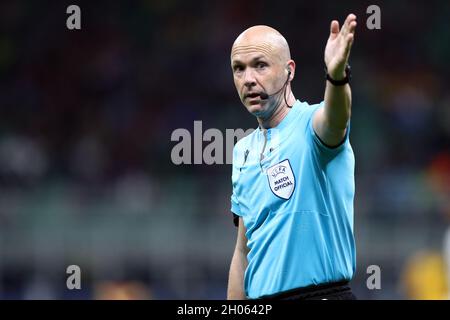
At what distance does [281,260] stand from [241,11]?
13494 millimetres

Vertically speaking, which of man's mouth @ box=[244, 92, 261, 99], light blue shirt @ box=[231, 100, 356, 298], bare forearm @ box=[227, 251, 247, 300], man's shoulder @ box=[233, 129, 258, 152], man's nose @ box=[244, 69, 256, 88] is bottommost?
bare forearm @ box=[227, 251, 247, 300]

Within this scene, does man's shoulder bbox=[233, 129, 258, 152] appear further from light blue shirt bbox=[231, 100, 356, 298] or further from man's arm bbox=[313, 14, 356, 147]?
man's arm bbox=[313, 14, 356, 147]

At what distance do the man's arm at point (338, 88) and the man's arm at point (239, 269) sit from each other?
1004mm

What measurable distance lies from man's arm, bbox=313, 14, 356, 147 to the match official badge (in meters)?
0.35

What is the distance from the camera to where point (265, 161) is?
4.97 m

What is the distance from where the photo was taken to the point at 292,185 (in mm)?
4734

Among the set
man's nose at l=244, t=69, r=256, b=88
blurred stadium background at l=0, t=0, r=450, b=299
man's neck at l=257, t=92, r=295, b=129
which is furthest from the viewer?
blurred stadium background at l=0, t=0, r=450, b=299

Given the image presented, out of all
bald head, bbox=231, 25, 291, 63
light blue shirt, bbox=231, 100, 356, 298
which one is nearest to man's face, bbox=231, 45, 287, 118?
bald head, bbox=231, 25, 291, 63

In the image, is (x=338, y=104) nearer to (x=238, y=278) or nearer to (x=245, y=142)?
(x=245, y=142)

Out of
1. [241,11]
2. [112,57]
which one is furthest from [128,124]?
[241,11]

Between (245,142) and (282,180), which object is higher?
(245,142)

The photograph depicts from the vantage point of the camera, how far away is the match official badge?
4.75 metres

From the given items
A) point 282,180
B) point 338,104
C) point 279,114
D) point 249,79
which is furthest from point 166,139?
point 338,104

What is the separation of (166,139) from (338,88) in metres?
11.2
